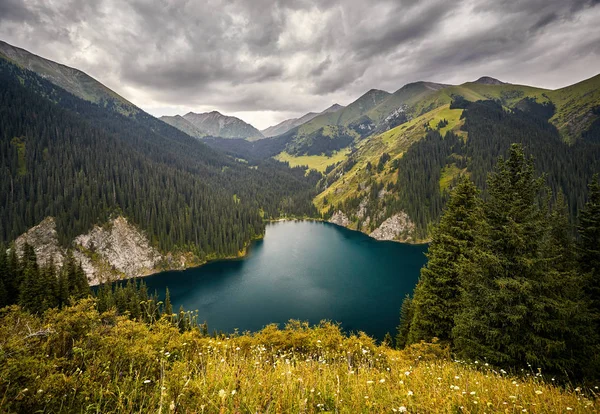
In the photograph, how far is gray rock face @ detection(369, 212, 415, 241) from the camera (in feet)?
486

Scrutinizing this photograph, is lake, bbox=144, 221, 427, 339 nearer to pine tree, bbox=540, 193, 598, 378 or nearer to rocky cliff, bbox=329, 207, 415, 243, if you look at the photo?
rocky cliff, bbox=329, 207, 415, 243

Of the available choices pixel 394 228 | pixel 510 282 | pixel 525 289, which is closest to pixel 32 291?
pixel 510 282

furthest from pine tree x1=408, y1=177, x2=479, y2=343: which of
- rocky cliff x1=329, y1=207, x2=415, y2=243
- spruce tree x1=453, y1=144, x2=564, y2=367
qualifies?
rocky cliff x1=329, y1=207, x2=415, y2=243

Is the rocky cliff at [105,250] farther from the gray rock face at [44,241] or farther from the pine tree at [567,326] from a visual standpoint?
the pine tree at [567,326]

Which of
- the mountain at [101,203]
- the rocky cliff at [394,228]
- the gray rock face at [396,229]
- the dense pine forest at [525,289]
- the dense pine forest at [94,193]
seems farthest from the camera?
the gray rock face at [396,229]

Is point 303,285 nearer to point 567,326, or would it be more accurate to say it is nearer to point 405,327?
point 405,327

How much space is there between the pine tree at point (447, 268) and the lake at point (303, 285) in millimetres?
34037

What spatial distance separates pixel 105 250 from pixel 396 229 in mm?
139262

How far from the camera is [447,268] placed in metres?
21.8

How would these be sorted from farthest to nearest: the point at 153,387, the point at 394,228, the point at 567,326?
the point at 394,228, the point at 567,326, the point at 153,387

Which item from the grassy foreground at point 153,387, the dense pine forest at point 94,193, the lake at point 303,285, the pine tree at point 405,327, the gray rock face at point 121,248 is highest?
the dense pine forest at point 94,193

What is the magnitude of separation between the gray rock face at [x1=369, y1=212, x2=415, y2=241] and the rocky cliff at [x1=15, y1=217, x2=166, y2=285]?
351 feet

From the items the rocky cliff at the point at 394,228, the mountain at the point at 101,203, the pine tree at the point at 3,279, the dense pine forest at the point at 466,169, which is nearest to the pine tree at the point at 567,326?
the pine tree at the point at 3,279

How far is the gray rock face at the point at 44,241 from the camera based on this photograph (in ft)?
303
